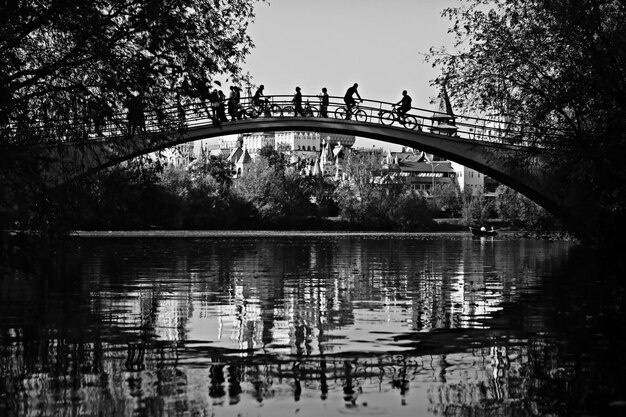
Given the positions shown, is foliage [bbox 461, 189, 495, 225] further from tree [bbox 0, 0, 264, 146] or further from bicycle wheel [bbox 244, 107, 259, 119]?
tree [bbox 0, 0, 264, 146]

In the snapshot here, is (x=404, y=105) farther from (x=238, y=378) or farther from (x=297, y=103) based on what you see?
(x=238, y=378)

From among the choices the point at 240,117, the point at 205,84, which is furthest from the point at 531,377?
the point at 240,117

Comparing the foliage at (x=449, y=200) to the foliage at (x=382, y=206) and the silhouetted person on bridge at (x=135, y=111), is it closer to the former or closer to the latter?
the foliage at (x=382, y=206)

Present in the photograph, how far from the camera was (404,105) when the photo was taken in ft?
144

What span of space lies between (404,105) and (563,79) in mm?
18385

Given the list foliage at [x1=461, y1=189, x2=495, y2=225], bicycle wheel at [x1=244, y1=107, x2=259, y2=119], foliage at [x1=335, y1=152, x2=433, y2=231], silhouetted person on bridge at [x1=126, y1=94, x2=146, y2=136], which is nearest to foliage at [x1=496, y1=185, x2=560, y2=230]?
bicycle wheel at [x1=244, y1=107, x2=259, y2=119]

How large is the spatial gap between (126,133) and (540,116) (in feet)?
39.4

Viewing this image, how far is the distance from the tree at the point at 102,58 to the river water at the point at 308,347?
9.10ft

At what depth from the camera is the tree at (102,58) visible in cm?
1574

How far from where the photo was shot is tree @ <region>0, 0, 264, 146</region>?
15.7 m

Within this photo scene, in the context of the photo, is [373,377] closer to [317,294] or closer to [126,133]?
[126,133]

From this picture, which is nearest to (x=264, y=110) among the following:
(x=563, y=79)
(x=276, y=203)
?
(x=563, y=79)

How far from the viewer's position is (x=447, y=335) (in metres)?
13.9

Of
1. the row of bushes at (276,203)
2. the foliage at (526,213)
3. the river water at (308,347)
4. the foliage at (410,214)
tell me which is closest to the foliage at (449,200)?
the row of bushes at (276,203)
